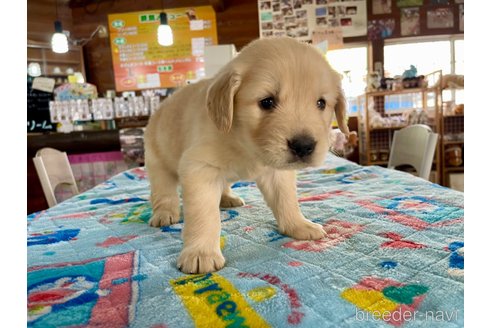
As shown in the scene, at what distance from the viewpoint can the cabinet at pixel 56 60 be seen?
244 inches

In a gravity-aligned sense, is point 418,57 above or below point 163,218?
above

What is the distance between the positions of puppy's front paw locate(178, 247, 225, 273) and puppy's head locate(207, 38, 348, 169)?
336mm

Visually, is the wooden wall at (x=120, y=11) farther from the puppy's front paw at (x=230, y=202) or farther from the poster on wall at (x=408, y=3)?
the puppy's front paw at (x=230, y=202)

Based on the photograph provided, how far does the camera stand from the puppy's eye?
1.12 meters

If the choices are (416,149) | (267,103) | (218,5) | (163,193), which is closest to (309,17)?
(218,5)

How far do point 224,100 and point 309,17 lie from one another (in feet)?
20.0

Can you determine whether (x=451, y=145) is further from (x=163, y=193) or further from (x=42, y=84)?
(x=42, y=84)

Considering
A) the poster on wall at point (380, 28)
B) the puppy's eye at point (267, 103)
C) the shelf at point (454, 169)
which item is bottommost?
the shelf at point (454, 169)

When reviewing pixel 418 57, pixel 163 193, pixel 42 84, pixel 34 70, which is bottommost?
pixel 163 193

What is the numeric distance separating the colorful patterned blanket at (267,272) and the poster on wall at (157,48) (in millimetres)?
5232

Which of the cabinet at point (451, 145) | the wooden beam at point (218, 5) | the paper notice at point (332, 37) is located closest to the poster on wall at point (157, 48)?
the wooden beam at point (218, 5)

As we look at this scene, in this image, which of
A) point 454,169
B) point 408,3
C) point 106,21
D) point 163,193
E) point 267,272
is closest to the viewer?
point 267,272

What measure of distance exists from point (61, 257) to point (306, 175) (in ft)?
6.81

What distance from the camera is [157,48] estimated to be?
6656 millimetres
